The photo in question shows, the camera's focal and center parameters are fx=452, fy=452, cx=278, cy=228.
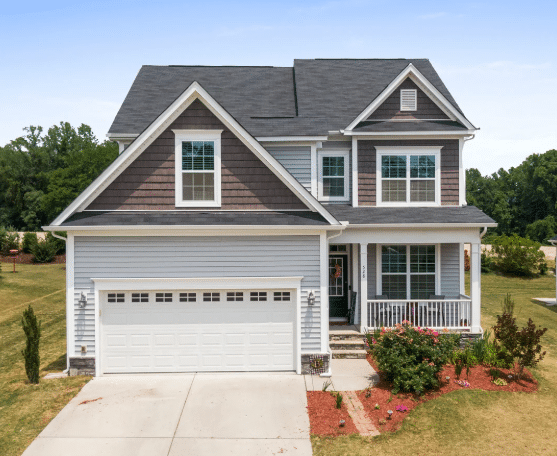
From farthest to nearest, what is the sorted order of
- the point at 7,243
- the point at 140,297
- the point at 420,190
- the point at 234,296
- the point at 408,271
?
the point at 7,243
the point at 408,271
the point at 420,190
the point at 234,296
the point at 140,297

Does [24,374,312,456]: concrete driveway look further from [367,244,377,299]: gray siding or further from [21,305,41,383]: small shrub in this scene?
[367,244,377,299]: gray siding

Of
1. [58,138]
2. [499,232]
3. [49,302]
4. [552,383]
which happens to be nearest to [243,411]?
[552,383]

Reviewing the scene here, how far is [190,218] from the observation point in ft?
37.5

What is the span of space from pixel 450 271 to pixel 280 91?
8.86 metres

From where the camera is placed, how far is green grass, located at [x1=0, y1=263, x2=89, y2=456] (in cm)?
871

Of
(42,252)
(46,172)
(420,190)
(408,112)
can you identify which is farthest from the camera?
(46,172)

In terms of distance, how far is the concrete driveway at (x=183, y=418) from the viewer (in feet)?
26.2

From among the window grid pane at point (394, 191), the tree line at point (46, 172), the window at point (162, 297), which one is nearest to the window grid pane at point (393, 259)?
the window grid pane at point (394, 191)

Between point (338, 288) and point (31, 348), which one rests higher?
point (338, 288)

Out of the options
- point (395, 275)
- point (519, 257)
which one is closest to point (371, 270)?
point (395, 275)

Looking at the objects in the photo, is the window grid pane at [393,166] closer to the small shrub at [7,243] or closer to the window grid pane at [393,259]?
the window grid pane at [393,259]

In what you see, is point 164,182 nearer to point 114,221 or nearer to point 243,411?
point 114,221

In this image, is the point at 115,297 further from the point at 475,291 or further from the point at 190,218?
the point at 475,291

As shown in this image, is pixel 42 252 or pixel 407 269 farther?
pixel 42 252
